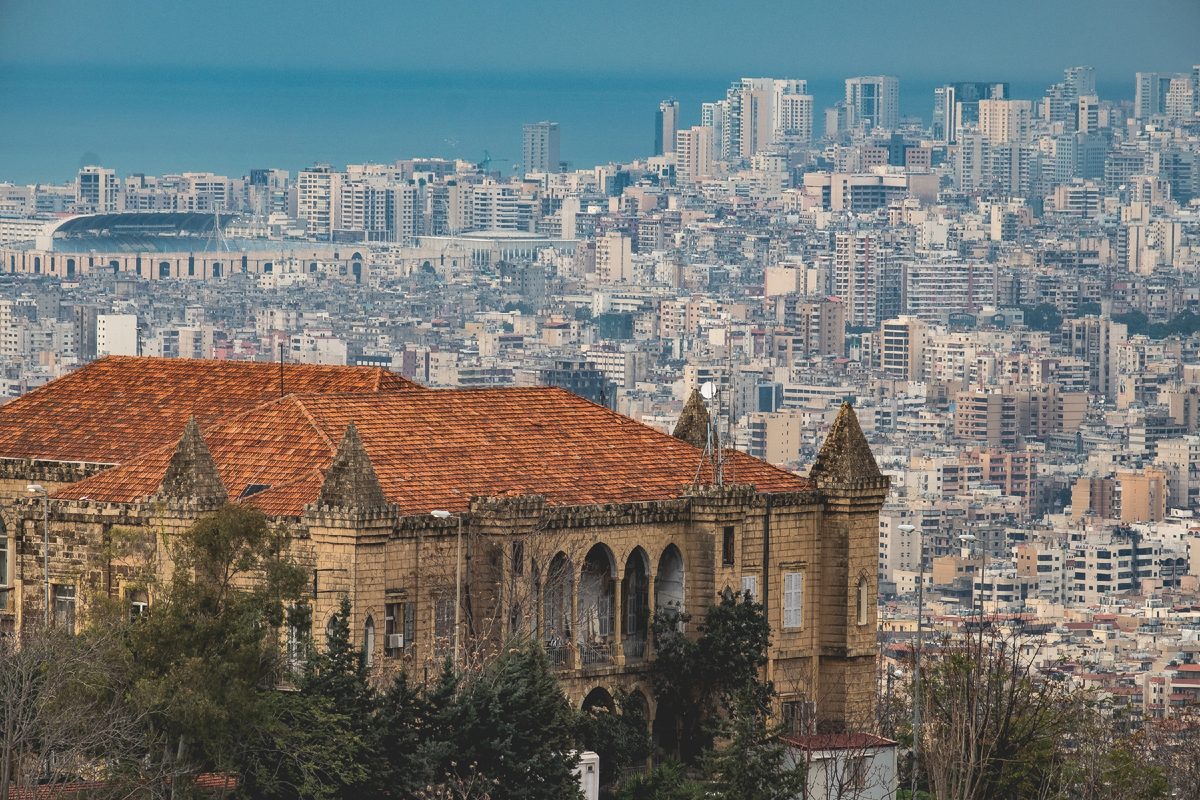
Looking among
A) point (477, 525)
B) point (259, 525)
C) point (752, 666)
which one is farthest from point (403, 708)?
point (752, 666)

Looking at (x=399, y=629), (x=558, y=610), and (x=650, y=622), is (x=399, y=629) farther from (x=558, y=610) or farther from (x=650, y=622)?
(x=650, y=622)

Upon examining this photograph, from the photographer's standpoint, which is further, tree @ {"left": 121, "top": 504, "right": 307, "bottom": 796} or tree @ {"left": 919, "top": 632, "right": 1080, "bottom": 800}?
tree @ {"left": 919, "top": 632, "right": 1080, "bottom": 800}

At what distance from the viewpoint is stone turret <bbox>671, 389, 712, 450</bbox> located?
207 feet

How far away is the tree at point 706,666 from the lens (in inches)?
2216

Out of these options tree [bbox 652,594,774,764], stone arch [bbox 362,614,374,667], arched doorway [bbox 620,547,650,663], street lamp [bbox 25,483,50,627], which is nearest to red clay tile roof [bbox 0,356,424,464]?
street lamp [bbox 25,483,50,627]

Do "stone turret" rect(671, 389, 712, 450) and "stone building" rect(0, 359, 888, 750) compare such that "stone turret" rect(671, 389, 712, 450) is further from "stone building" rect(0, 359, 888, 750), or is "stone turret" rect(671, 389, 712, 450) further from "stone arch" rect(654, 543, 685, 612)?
"stone arch" rect(654, 543, 685, 612)

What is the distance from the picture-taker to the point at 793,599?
59281 mm

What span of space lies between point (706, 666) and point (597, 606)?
242 centimetres

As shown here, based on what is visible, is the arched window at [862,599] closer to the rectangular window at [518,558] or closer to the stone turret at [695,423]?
the stone turret at [695,423]

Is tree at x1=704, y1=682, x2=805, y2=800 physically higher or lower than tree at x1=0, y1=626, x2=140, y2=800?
lower

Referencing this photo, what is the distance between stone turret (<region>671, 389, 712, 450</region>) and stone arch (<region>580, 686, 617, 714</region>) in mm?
8562

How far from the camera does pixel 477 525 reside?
175ft

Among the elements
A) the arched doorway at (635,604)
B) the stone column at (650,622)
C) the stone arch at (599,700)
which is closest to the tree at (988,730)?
the stone column at (650,622)

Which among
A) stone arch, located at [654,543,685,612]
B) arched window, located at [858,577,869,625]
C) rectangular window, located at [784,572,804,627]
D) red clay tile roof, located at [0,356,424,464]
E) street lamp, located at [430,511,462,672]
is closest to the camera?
street lamp, located at [430,511,462,672]
